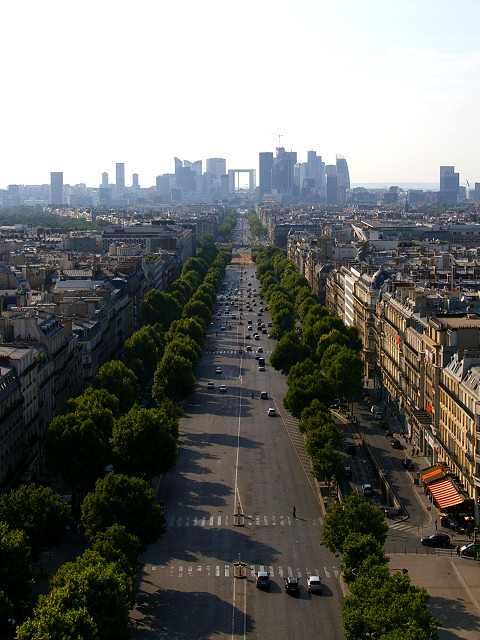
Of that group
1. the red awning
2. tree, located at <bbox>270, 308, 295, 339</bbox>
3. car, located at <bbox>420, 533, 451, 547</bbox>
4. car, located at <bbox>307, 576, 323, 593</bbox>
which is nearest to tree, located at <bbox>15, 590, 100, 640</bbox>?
car, located at <bbox>307, 576, 323, 593</bbox>

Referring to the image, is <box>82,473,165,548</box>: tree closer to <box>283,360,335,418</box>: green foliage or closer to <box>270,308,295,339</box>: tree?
<box>283,360,335,418</box>: green foliage

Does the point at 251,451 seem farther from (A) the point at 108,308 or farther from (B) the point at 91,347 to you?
(A) the point at 108,308

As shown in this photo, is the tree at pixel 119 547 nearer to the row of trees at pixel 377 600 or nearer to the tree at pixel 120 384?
the row of trees at pixel 377 600

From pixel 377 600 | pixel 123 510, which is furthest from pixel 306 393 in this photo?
pixel 377 600

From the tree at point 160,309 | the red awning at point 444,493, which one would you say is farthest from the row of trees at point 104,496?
the tree at point 160,309

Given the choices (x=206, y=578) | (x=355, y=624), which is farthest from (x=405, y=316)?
(x=355, y=624)
